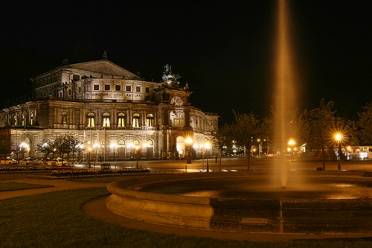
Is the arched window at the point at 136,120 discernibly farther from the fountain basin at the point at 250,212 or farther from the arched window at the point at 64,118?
the fountain basin at the point at 250,212

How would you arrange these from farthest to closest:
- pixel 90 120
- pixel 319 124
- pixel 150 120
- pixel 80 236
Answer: pixel 150 120, pixel 90 120, pixel 319 124, pixel 80 236

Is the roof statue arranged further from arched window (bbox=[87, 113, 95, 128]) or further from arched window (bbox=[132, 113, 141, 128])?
arched window (bbox=[87, 113, 95, 128])

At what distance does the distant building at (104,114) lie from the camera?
A: 102m

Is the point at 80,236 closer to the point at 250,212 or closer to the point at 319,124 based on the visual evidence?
the point at 250,212

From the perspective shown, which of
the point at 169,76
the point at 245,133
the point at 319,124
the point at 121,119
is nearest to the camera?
the point at 245,133

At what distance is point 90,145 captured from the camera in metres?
102

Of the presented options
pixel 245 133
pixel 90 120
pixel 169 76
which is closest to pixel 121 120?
pixel 90 120

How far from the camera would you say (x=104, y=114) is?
108625 mm

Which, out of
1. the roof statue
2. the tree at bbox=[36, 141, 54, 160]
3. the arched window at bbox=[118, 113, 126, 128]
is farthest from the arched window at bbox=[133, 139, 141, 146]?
the tree at bbox=[36, 141, 54, 160]

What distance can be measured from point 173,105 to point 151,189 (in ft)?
320

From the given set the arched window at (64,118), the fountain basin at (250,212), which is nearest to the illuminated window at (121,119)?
the arched window at (64,118)

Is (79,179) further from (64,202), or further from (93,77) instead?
(93,77)

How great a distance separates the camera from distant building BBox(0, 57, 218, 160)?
336 feet

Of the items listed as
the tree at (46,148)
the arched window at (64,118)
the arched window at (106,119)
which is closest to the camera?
the tree at (46,148)
